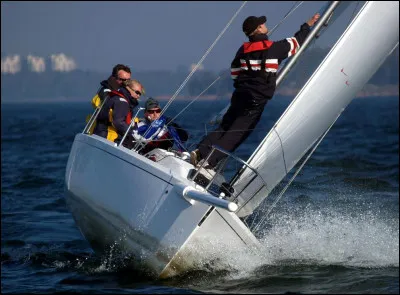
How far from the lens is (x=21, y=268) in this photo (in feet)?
25.5

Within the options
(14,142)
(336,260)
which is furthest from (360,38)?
(14,142)

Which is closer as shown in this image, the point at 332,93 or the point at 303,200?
the point at 332,93

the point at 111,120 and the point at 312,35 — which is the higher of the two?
the point at 312,35

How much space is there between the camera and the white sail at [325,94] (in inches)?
233

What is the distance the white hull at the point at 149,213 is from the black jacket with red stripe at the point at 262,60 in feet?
2.57

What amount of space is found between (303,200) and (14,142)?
20164mm

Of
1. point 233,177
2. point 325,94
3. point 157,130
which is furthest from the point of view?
point 157,130

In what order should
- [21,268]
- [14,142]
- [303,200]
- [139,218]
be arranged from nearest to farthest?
[139,218] < [21,268] < [303,200] < [14,142]

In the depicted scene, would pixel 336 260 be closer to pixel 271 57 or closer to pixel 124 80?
pixel 271 57

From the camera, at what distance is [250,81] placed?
6.44 meters

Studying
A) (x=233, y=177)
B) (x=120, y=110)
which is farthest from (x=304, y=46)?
(x=120, y=110)

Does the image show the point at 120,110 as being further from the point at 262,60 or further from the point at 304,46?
the point at 304,46

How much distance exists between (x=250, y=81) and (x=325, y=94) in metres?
Result: 0.60

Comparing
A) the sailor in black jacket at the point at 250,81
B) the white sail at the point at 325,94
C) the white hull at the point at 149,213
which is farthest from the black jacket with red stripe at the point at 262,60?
the white hull at the point at 149,213
